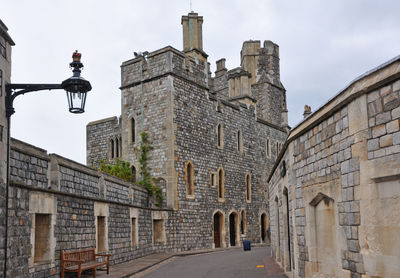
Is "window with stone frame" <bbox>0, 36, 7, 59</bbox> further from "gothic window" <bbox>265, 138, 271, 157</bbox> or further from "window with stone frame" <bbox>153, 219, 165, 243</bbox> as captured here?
"gothic window" <bbox>265, 138, 271, 157</bbox>

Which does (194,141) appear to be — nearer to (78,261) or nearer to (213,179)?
(213,179)

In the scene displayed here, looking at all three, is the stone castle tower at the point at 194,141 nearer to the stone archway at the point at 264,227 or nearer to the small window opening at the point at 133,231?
the stone archway at the point at 264,227

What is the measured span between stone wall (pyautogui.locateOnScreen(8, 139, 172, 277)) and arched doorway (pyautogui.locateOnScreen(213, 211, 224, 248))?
9172 mm

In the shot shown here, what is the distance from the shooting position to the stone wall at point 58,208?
880cm

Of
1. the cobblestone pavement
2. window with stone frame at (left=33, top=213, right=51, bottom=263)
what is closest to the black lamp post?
window with stone frame at (left=33, top=213, right=51, bottom=263)

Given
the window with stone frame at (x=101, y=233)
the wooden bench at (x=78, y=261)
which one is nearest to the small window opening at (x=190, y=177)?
the window with stone frame at (x=101, y=233)

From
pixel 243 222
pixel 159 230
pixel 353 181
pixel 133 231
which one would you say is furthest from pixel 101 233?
pixel 243 222

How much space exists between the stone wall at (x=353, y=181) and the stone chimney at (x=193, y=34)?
1754 cm

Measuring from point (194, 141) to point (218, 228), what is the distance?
540 cm

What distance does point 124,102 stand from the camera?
24484 millimetres

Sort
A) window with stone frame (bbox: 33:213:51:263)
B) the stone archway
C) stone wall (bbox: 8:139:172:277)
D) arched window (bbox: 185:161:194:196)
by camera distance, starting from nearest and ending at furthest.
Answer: stone wall (bbox: 8:139:172:277)
window with stone frame (bbox: 33:213:51:263)
arched window (bbox: 185:161:194:196)
the stone archway

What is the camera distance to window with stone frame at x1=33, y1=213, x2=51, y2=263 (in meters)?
10.1

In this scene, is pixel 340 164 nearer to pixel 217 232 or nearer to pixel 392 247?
pixel 392 247

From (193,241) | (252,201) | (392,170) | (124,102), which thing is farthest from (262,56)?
(392,170)
